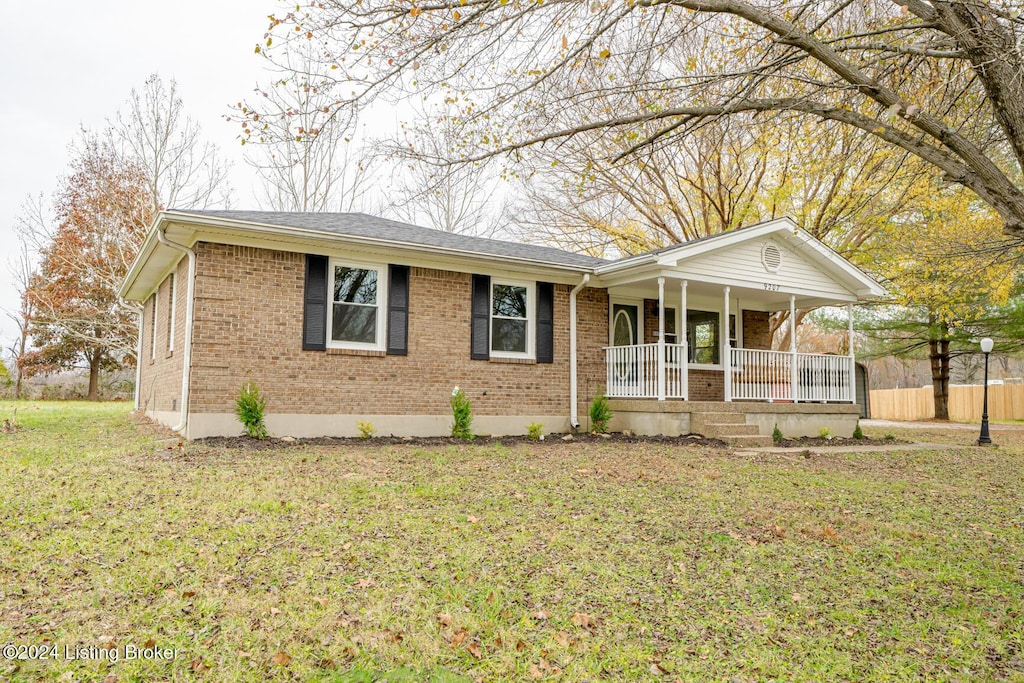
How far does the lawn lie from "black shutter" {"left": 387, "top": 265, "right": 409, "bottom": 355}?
136 inches

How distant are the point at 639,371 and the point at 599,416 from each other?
3.70 feet

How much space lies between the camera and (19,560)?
13.7 feet

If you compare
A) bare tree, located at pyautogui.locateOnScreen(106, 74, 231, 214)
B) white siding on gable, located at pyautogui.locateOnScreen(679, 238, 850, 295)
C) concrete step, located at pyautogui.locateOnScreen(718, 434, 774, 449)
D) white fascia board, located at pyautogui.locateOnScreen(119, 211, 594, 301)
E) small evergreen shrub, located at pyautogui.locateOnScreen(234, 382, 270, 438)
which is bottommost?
concrete step, located at pyautogui.locateOnScreen(718, 434, 774, 449)

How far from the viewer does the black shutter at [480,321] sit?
1145cm

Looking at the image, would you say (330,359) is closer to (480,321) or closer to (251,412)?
(251,412)

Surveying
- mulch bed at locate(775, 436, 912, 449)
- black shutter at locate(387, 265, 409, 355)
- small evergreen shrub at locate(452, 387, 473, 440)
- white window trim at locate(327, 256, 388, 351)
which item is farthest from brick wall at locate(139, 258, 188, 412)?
mulch bed at locate(775, 436, 912, 449)

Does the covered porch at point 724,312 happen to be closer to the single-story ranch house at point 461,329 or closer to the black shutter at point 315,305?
the single-story ranch house at point 461,329

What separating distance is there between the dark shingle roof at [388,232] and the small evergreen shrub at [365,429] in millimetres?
2851

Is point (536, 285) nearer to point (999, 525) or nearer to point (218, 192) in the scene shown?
point (999, 525)

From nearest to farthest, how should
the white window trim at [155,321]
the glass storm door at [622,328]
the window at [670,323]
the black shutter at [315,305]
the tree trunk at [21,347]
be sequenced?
the black shutter at [315,305], the glass storm door at [622,328], the white window trim at [155,321], the window at [670,323], the tree trunk at [21,347]

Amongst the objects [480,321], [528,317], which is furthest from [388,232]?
[528,317]

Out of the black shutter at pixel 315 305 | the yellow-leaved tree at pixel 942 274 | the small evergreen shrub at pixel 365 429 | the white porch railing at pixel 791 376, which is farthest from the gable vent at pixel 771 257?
the black shutter at pixel 315 305

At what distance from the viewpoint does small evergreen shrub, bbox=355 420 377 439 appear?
1013 cm

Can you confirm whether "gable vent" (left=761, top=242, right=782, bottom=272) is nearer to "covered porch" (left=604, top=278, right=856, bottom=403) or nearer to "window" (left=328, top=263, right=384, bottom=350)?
"covered porch" (left=604, top=278, right=856, bottom=403)
